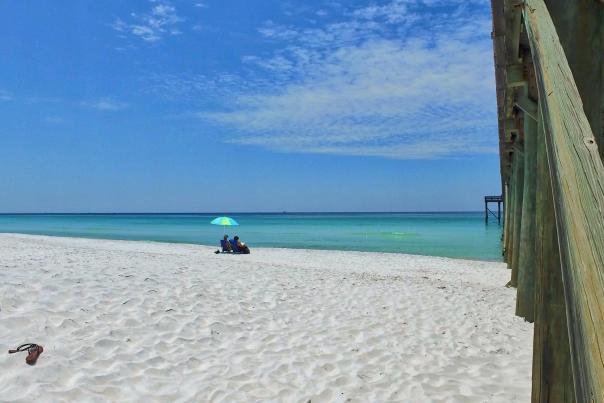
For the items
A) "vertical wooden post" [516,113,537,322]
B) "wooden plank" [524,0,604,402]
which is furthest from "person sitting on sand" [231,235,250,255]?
"wooden plank" [524,0,604,402]

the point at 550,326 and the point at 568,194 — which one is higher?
the point at 568,194

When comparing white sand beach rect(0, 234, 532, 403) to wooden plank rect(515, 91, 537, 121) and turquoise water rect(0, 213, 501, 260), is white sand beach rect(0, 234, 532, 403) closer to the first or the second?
wooden plank rect(515, 91, 537, 121)

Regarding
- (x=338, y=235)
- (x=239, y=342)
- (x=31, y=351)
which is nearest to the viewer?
(x=31, y=351)

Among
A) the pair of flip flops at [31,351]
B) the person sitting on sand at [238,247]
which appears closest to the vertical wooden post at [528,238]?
the pair of flip flops at [31,351]

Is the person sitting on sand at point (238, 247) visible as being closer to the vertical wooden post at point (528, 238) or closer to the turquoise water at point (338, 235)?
the turquoise water at point (338, 235)

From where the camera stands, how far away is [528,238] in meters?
6.80

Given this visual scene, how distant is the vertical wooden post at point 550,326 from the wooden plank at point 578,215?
3.09 feet

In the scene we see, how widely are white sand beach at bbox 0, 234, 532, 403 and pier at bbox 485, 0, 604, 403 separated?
2410mm

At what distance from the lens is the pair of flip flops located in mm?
4094

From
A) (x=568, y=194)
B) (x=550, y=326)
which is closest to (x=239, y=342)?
(x=550, y=326)

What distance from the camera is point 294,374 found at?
466cm

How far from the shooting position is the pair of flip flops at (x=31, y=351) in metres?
4.09

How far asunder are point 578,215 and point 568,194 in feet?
0.23

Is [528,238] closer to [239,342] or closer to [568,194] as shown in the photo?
[239,342]
